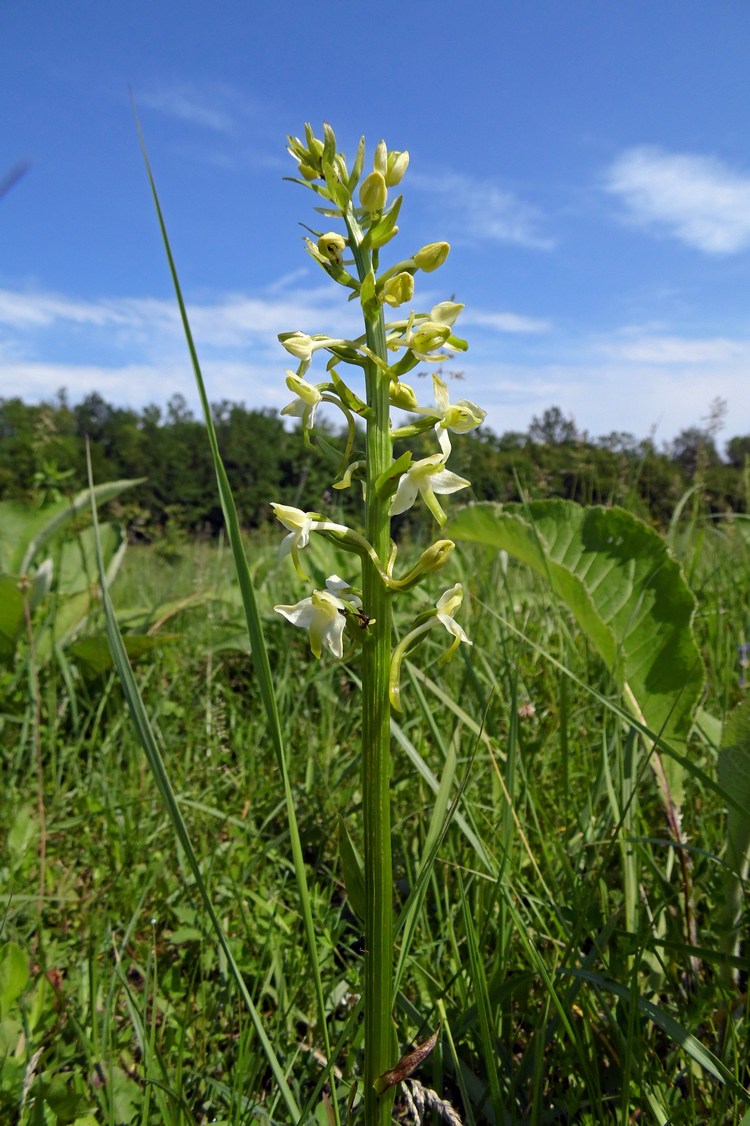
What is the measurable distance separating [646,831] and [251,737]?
138 centimetres

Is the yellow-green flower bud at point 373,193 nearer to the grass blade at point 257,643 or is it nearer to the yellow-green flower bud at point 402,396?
the yellow-green flower bud at point 402,396

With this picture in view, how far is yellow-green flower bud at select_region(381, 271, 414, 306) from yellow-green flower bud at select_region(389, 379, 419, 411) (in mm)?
139

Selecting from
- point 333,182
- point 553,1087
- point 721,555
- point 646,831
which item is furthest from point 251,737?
point 721,555

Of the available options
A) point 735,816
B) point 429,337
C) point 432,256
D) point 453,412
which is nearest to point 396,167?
point 432,256

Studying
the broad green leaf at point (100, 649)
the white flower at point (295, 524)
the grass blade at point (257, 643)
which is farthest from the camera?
the broad green leaf at point (100, 649)

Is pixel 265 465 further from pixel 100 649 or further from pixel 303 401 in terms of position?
pixel 303 401

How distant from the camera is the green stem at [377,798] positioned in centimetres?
108

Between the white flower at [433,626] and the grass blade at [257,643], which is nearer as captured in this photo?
the grass blade at [257,643]

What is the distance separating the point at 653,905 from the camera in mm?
1711

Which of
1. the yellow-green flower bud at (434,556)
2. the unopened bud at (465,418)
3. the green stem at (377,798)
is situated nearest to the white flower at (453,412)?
the unopened bud at (465,418)

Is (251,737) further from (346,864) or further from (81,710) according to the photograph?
(346,864)

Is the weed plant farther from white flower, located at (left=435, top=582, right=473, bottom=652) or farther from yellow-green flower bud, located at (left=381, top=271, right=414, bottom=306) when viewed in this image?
yellow-green flower bud, located at (left=381, top=271, right=414, bottom=306)

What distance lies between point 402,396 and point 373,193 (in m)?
0.37

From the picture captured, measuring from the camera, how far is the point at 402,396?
1319 millimetres
